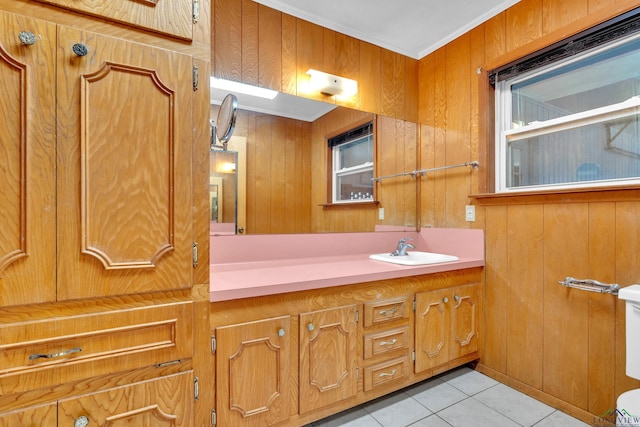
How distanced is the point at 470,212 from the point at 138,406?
7.13ft

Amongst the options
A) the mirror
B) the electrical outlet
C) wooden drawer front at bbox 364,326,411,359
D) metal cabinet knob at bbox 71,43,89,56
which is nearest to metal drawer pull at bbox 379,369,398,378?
wooden drawer front at bbox 364,326,411,359

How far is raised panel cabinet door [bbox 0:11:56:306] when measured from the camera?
0.89 metres

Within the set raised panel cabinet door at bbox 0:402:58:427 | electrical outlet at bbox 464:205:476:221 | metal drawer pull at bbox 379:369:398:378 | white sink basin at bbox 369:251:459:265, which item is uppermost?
electrical outlet at bbox 464:205:476:221

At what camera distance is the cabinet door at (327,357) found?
1458mm

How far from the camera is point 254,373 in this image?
1334 mm

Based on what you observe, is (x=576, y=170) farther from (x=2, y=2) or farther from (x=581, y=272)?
(x=2, y=2)

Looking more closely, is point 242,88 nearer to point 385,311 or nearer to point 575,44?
point 385,311

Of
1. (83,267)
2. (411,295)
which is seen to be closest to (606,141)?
(411,295)

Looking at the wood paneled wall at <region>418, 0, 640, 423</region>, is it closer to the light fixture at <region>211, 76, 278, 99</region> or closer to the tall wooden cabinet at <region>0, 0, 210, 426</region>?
the light fixture at <region>211, 76, 278, 99</region>

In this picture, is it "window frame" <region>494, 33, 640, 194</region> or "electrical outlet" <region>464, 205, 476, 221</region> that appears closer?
"window frame" <region>494, 33, 640, 194</region>

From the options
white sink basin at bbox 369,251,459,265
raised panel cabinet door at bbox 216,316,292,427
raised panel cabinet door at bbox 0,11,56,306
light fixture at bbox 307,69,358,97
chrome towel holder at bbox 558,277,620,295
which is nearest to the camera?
raised panel cabinet door at bbox 0,11,56,306

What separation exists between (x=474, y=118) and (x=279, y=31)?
1462 millimetres

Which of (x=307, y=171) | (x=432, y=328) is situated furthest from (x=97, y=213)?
(x=432, y=328)

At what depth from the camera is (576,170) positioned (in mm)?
1747
